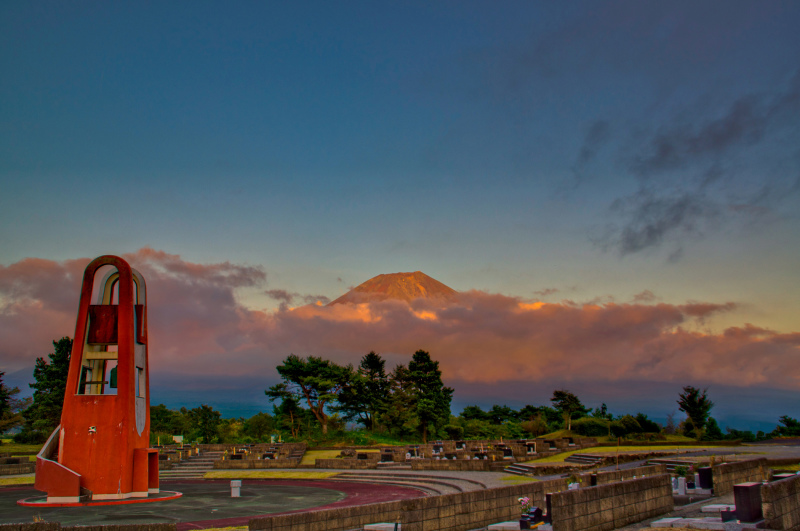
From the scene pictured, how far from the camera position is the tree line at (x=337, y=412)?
43.8m

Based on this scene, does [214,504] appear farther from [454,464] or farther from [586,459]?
[586,459]

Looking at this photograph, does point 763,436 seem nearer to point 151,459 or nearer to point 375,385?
point 375,385

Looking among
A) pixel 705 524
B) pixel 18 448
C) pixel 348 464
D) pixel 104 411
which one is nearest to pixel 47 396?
pixel 18 448

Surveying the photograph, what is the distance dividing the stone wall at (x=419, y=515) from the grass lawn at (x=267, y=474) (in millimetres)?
17696

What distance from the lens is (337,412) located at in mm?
48969

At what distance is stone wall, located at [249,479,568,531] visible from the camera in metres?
9.93

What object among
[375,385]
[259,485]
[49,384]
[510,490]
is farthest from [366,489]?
[49,384]

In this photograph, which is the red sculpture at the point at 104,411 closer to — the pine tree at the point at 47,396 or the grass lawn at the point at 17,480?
the grass lawn at the point at 17,480

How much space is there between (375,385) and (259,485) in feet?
87.1

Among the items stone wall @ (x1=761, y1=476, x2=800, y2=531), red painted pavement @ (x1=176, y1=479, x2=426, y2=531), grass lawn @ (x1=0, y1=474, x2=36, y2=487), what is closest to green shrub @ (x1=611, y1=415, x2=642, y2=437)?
red painted pavement @ (x1=176, y1=479, x2=426, y2=531)

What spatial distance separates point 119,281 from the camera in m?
20.0

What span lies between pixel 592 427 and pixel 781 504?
31851 mm

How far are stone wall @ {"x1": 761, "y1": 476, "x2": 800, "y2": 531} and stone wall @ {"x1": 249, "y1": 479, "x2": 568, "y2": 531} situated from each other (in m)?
5.07

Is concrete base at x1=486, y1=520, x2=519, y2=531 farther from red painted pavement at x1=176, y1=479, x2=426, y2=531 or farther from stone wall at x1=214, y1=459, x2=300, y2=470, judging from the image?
stone wall at x1=214, y1=459, x2=300, y2=470
